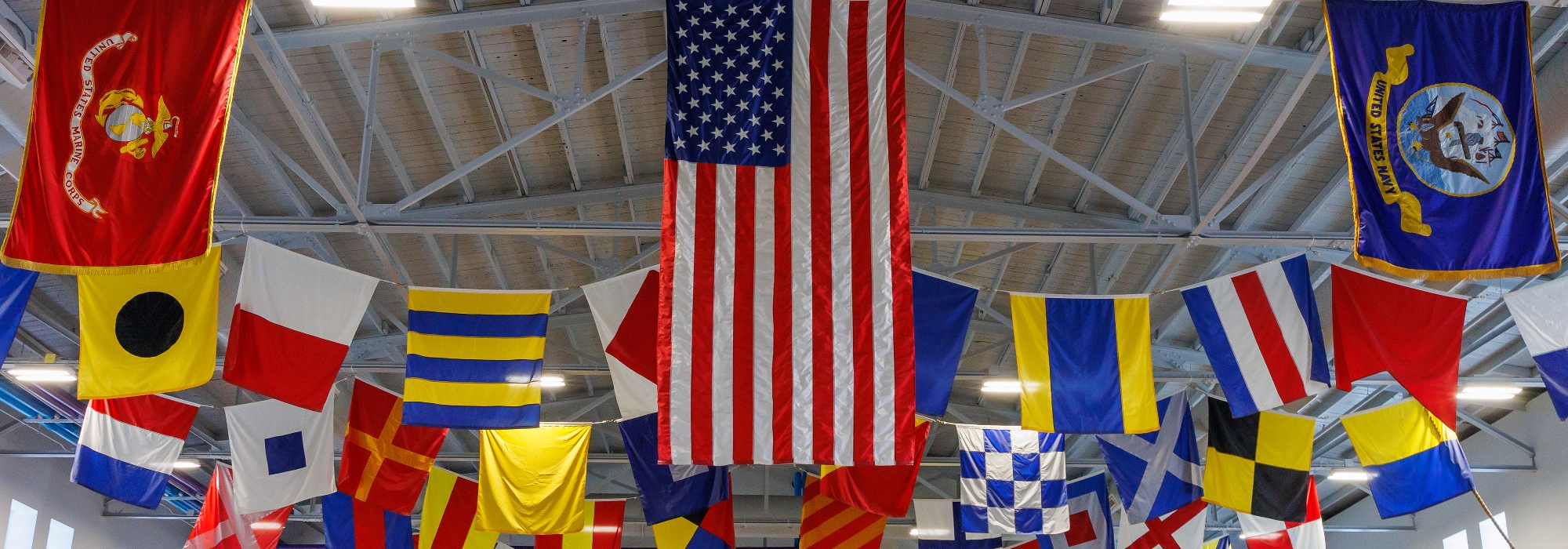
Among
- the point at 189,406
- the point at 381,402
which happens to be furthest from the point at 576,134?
the point at 189,406

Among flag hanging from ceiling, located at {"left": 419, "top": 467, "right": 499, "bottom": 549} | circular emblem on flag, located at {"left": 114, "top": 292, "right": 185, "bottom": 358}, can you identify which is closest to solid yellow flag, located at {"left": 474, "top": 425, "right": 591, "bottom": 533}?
flag hanging from ceiling, located at {"left": 419, "top": 467, "right": 499, "bottom": 549}

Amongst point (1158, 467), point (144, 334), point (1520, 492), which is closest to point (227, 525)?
point (144, 334)

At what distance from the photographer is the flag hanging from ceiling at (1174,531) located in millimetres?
19203

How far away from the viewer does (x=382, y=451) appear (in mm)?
15047

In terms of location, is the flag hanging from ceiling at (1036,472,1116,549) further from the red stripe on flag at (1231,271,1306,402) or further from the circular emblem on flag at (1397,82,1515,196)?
the circular emblem on flag at (1397,82,1515,196)

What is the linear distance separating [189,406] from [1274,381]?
1368 cm

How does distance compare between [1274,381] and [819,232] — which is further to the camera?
[1274,381]

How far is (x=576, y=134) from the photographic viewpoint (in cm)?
1623

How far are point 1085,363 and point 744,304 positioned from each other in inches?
208

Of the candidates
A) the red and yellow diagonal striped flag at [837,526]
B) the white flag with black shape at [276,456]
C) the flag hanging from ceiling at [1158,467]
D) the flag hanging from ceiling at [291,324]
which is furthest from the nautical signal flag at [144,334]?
the flag hanging from ceiling at [1158,467]

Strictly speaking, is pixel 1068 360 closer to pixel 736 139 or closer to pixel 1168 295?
pixel 736 139

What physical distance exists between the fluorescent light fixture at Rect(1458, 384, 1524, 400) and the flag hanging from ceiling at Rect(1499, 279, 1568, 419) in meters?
6.10

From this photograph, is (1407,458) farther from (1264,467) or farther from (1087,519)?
(1087,519)

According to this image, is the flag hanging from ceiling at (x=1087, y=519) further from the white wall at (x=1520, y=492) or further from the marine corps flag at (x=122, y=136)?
the marine corps flag at (x=122, y=136)
